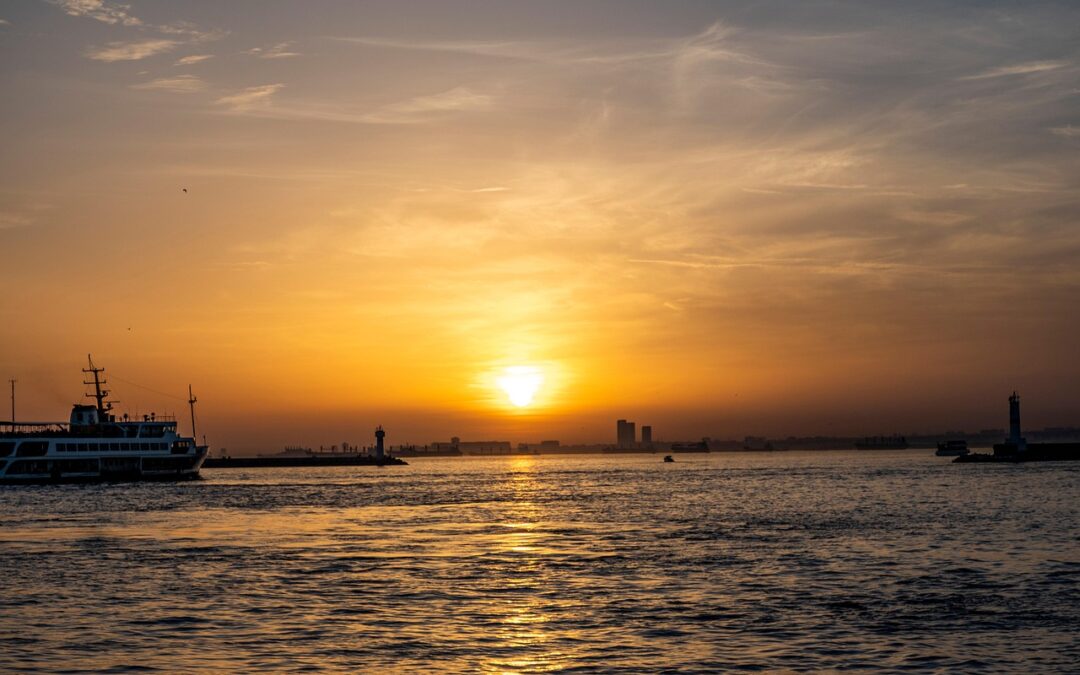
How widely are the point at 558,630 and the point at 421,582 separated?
1404 cm

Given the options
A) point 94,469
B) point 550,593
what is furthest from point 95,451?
point 550,593

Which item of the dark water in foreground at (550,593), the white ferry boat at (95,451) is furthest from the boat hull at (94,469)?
the dark water in foreground at (550,593)

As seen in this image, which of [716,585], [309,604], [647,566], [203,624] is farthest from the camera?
[647,566]

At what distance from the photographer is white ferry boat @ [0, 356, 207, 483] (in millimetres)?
171875

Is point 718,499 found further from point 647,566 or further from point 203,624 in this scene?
point 203,624

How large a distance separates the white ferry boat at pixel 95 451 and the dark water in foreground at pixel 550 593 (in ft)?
298

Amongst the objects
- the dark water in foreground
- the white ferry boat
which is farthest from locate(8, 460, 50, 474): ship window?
the dark water in foreground

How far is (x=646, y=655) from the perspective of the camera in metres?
31.1

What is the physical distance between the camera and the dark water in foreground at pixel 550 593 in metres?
31.4

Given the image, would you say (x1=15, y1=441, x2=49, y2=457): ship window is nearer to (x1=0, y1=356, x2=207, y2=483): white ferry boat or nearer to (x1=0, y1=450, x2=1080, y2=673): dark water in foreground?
(x1=0, y1=356, x2=207, y2=483): white ferry boat

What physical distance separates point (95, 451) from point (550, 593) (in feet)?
492

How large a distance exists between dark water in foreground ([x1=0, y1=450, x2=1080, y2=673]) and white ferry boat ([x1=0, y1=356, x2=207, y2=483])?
90.9m

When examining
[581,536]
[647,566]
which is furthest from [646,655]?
[581,536]

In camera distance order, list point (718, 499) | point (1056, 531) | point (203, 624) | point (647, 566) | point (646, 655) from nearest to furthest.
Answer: point (646, 655), point (203, 624), point (647, 566), point (1056, 531), point (718, 499)
